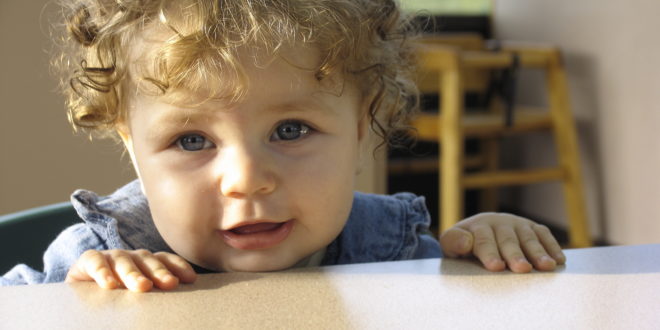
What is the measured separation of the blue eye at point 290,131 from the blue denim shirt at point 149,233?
0.23 meters

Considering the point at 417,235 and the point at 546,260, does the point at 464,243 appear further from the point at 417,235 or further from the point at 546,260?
the point at 417,235

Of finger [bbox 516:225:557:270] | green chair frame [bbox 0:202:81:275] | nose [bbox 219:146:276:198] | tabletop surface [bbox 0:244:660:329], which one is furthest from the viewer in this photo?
green chair frame [bbox 0:202:81:275]

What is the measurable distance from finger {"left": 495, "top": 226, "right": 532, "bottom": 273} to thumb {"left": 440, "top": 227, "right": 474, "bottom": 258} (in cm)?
3

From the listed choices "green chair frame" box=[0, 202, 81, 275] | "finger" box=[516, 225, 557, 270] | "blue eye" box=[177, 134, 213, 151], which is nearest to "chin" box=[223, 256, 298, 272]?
"blue eye" box=[177, 134, 213, 151]

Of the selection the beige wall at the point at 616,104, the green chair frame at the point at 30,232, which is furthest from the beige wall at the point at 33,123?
the beige wall at the point at 616,104

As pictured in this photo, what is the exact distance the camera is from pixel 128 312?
0.42m

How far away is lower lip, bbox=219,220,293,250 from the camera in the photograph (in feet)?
2.28

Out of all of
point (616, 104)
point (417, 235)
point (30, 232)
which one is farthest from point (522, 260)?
point (616, 104)

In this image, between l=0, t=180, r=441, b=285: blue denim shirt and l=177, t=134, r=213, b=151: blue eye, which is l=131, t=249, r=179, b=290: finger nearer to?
l=177, t=134, r=213, b=151: blue eye

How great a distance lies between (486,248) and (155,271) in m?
0.26

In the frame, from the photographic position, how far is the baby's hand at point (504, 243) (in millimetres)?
561

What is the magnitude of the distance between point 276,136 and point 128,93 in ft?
0.52

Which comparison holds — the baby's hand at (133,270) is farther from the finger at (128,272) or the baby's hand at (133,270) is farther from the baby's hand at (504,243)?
the baby's hand at (504,243)

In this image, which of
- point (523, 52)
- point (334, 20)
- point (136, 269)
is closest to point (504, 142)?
point (523, 52)
